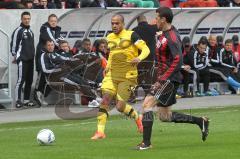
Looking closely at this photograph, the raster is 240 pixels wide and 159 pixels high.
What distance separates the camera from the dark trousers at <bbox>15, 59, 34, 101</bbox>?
2338cm

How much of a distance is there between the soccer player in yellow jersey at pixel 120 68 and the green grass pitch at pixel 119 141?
0.61 meters

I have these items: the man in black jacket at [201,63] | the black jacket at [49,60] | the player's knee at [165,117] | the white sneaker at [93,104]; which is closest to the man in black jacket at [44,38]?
the black jacket at [49,60]

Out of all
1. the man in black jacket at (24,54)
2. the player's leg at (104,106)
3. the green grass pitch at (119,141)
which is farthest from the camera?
the man in black jacket at (24,54)

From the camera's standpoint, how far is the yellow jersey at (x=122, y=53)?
16047 millimetres

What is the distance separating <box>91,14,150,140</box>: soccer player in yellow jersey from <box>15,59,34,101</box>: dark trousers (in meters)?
7.34

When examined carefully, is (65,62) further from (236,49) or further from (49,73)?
(236,49)

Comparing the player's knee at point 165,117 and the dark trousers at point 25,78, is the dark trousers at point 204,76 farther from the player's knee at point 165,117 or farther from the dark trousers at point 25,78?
the player's knee at point 165,117

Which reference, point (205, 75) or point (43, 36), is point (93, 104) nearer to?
point (43, 36)

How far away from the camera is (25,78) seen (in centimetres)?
2353

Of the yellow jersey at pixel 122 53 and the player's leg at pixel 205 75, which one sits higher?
the yellow jersey at pixel 122 53

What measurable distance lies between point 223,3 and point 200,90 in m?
5.52

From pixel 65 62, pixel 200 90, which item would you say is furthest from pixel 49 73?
pixel 200 90

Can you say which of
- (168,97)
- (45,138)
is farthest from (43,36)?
(168,97)

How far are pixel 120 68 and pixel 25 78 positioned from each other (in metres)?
7.67
